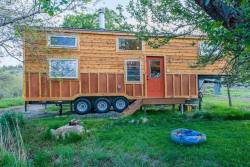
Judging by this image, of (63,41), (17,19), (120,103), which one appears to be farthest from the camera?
(120,103)

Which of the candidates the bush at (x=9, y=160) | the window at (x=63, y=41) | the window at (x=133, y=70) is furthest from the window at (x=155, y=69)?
the bush at (x=9, y=160)

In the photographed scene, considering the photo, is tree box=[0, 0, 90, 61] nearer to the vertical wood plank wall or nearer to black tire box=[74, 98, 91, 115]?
the vertical wood plank wall

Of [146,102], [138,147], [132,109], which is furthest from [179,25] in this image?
[146,102]

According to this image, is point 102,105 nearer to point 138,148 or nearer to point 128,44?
point 128,44

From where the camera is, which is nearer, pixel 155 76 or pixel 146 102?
pixel 146 102

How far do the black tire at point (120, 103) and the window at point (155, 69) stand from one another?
5.75 ft

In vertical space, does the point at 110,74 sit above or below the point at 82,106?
above

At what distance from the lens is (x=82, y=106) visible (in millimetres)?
12516

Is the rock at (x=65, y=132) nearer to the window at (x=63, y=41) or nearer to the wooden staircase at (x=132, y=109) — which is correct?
the wooden staircase at (x=132, y=109)

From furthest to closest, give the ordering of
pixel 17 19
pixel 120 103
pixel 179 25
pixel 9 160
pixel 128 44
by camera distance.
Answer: pixel 128 44 → pixel 120 103 → pixel 179 25 → pixel 17 19 → pixel 9 160

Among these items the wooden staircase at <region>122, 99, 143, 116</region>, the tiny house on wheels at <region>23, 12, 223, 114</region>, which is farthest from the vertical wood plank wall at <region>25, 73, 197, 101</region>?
the wooden staircase at <region>122, 99, 143, 116</region>

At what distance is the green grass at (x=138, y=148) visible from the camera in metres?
5.34

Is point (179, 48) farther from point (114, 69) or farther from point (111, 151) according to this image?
point (111, 151)

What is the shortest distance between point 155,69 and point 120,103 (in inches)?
91.5
